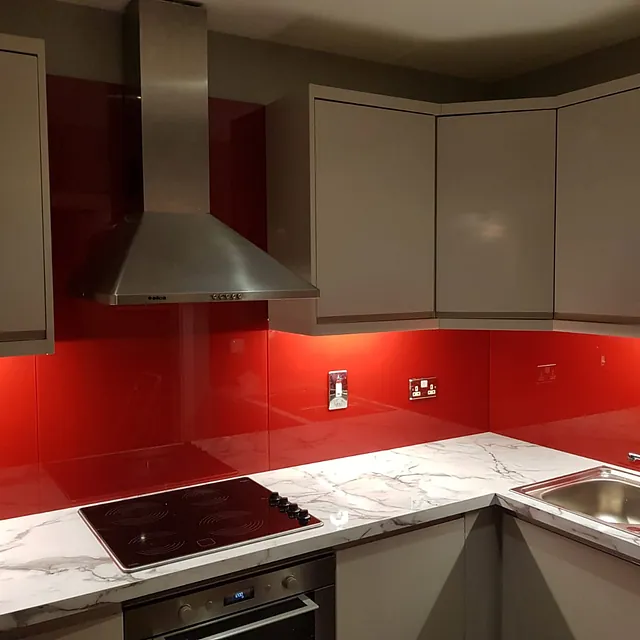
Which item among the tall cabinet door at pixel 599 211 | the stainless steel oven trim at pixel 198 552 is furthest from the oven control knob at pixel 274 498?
the tall cabinet door at pixel 599 211

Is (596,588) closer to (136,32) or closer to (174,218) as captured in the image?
(174,218)

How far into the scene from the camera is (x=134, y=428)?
2.10 metres

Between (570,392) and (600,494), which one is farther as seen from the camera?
(570,392)


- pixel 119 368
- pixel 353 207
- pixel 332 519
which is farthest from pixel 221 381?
pixel 353 207

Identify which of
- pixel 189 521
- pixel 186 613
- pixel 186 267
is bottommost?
pixel 186 613

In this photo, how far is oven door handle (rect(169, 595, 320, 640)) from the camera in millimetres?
1656

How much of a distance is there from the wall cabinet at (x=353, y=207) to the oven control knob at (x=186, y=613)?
880 mm

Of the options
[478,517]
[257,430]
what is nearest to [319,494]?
[257,430]

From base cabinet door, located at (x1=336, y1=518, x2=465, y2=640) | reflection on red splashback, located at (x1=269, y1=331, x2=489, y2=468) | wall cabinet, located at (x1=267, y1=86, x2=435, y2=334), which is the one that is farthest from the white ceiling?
base cabinet door, located at (x1=336, y1=518, x2=465, y2=640)

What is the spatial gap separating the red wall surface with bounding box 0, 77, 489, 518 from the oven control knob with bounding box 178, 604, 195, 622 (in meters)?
Result: 0.59

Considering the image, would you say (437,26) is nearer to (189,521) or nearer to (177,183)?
(177,183)

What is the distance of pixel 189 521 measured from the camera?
1.91 m

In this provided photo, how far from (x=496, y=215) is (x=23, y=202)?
1509 mm

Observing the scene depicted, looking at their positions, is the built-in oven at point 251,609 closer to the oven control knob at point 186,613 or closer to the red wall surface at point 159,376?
the oven control knob at point 186,613
